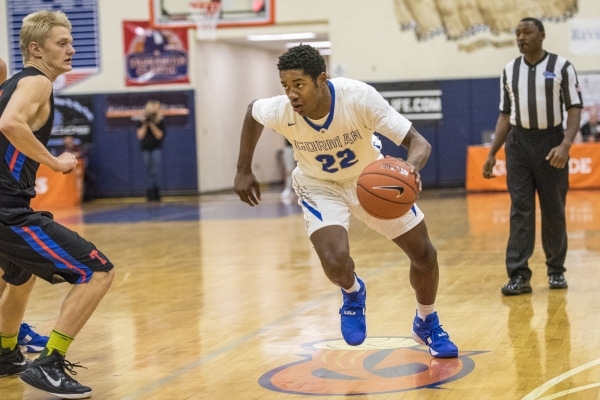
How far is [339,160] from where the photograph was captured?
16.6 ft

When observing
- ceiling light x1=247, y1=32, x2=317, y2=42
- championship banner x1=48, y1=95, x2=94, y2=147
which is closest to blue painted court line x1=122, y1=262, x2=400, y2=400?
ceiling light x1=247, y1=32, x2=317, y2=42

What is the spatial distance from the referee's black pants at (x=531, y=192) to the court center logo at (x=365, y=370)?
193 cm

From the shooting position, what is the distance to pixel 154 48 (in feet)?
67.6

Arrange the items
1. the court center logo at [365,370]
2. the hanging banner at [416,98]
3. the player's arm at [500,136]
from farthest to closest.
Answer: the hanging banner at [416,98] → the player's arm at [500,136] → the court center logo at [365,370]

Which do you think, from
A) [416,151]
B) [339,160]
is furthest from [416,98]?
[416,151]

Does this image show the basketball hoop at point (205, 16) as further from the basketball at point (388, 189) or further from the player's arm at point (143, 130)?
the basketball at point (388, 189)

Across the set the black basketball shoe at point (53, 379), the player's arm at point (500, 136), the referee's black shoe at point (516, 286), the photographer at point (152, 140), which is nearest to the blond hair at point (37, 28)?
the black basketball shoe at point (53, 379)

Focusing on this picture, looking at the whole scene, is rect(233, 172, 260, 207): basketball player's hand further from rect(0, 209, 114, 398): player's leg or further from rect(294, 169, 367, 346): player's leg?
rect(0, 209, 114, 398): player's leg

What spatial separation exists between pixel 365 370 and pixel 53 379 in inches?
61.6

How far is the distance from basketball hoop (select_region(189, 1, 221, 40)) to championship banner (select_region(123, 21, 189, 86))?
62 cm

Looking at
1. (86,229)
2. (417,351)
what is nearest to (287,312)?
(417,351)

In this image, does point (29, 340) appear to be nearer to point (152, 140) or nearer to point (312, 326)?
point (312, 326)

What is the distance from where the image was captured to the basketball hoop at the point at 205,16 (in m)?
19.8

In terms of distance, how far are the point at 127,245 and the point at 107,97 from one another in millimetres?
9965
